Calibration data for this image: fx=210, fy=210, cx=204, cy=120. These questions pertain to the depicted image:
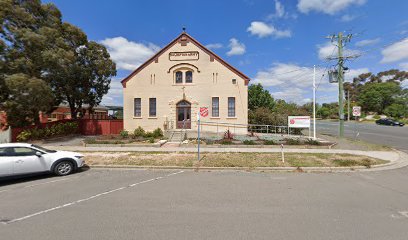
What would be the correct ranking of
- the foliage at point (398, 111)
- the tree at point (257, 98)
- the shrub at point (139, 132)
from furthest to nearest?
the foliage at point (398, 111) → the tree at point (257, 98) → the shrub at point (139, 132)

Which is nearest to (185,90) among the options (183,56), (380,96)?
(183,56)

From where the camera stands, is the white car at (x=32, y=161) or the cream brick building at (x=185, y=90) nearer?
the white car at (x=32, y=161)

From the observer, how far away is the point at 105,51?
2417cm

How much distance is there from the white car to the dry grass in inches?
55.9

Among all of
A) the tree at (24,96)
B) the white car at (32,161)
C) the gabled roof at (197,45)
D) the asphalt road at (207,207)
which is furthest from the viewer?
the gabled roof at (197,45)

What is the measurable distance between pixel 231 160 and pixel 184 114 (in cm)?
1212

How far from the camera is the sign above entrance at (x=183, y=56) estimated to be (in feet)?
70.2

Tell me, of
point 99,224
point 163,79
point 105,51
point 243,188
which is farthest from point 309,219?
point 105,51

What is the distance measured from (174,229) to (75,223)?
2.08 m

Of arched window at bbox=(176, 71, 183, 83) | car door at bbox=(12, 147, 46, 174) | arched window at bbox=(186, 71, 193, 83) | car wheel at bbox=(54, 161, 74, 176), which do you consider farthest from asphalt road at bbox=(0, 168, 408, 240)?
arched window at bbox=(176, 71, 183, 83)

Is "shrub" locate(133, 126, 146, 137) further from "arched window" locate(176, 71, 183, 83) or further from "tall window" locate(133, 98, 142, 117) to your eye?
"arched window" locate(176, 71, 183, 83)

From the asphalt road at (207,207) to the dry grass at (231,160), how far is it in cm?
152

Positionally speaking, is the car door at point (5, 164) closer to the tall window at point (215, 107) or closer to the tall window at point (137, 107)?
the tall window at point (137, 107)

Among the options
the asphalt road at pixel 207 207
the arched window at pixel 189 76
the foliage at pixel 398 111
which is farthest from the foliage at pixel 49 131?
the foliage at pixel 398 111
